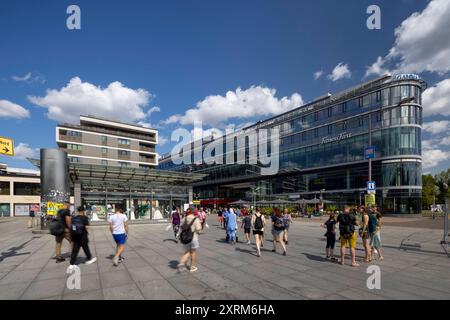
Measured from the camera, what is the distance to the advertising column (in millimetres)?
17484

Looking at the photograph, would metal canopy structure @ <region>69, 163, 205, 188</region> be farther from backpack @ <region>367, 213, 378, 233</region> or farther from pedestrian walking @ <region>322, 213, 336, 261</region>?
backpack @ <region>367, 213, 378, 233</region>

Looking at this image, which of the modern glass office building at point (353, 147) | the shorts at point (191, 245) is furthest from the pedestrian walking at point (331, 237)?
the modern glass office building at point (353, 147)

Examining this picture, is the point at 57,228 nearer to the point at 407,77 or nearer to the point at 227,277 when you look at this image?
the point at 227,277

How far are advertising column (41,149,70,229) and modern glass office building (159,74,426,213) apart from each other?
2963cm

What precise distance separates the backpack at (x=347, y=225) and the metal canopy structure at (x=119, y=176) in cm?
2002

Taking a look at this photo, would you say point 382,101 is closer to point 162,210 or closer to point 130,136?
point 162,210

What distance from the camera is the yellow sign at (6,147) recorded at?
12242 millimetres

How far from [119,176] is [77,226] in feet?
65.8

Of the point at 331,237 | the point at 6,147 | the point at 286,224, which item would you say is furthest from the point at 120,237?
the point at 6,147

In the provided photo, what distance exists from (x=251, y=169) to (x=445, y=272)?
181 ft

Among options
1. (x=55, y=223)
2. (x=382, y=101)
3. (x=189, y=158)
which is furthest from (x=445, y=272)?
(x=189, y=158)

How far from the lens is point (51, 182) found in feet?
58.0

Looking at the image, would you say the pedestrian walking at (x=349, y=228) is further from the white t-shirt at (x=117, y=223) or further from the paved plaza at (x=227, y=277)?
the white t-shirt at (x=117, y=223)

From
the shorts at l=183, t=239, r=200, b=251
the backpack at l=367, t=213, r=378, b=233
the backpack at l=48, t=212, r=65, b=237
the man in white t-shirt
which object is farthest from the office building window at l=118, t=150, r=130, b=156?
the backpack at l=367, t=213, r=378, b=233
